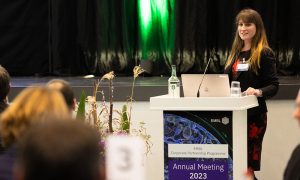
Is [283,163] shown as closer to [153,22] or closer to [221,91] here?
[221,91]

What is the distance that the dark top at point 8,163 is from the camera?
156cm

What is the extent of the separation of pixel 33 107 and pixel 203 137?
2.00m

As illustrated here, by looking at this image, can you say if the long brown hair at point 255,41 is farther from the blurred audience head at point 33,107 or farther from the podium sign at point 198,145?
the blurred audience head at point 33,107

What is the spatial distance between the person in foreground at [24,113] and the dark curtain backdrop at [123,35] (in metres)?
4.67

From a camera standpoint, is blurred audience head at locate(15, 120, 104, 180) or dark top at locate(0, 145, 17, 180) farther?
dark top at locate(0, 145, 17, 180)

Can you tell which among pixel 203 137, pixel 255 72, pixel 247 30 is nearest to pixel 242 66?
pixel 255 72

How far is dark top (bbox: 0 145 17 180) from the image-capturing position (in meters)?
1.56

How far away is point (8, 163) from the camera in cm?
161

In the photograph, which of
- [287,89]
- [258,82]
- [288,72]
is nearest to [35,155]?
[258,82]

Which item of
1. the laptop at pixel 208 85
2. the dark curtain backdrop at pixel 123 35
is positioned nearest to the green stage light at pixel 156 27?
the dark curtain backdrop at pixel 123 35

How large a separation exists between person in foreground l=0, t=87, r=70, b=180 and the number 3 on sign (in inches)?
5.6

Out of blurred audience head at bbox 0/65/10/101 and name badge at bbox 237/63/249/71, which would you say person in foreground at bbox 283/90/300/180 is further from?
name badge at bbox 237/63/249/71

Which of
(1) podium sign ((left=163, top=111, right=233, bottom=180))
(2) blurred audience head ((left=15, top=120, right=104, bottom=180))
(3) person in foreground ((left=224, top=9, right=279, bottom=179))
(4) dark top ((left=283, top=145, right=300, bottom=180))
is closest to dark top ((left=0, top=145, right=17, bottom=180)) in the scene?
(2) blurred audience head ((left=15, top=120, right=104, bottom=180))

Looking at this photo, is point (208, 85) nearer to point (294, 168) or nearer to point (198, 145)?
point (198, 145)
